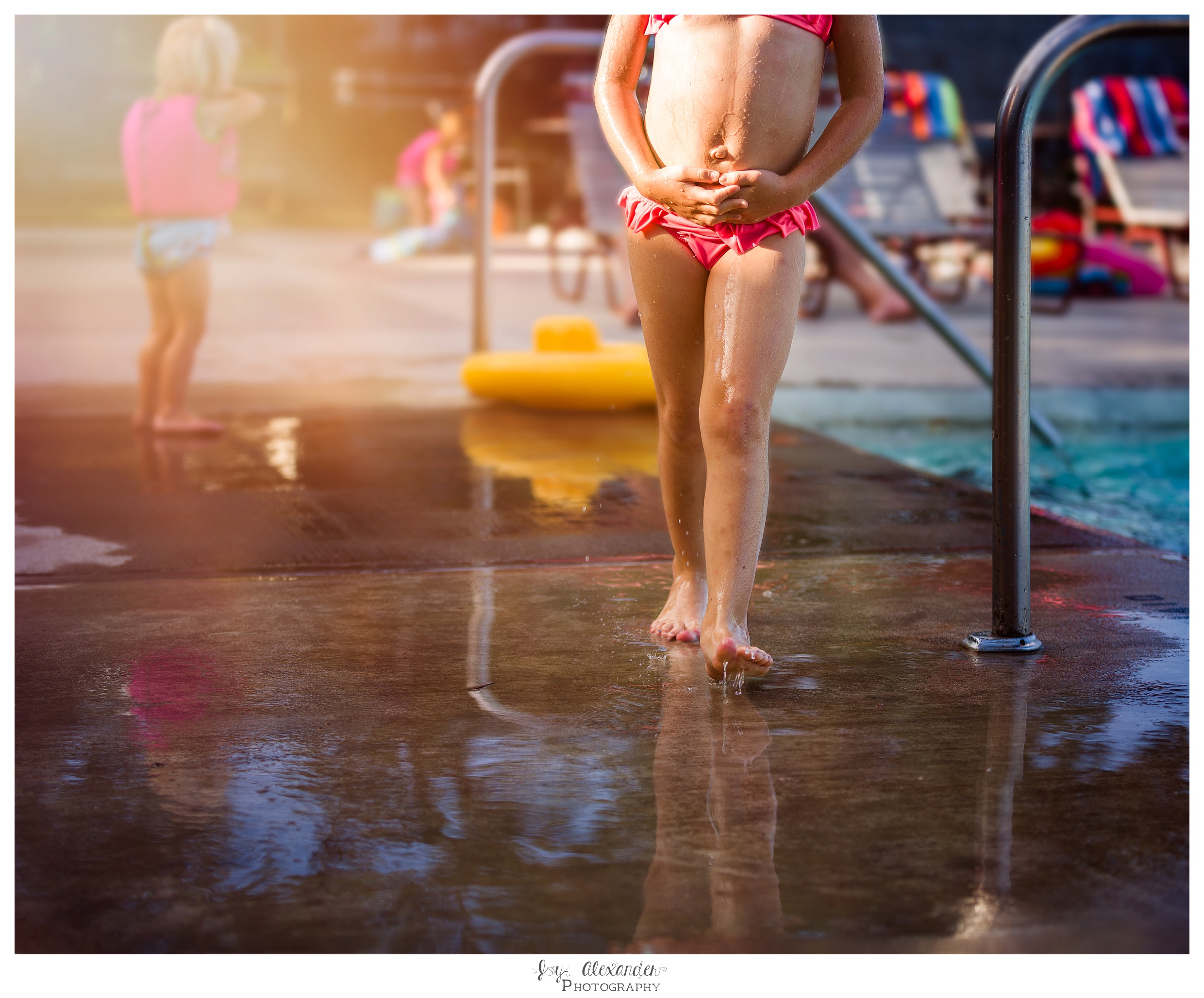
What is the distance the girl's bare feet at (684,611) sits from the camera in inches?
113

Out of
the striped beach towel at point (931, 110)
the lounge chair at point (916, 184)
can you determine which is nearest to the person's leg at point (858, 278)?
the lounge chair at point (916, 184)

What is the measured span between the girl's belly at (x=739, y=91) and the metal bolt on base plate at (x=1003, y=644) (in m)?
0.91

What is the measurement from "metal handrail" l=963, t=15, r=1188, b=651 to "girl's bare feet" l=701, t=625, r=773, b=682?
48 cm

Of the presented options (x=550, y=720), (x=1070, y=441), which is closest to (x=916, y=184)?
(x=1070, y=441)

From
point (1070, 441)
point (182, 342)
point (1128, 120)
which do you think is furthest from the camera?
point (1128, 120)

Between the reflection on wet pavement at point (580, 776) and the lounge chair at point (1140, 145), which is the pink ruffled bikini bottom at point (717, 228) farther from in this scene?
the lounge chair at point (1140, 145)

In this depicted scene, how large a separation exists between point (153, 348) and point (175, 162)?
64 cm

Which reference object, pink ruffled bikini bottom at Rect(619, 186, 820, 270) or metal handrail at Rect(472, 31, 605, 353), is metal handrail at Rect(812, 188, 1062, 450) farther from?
pink ruffled bikini bottom at Rect(619, 186, 820, 270)

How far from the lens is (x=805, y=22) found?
262 cm

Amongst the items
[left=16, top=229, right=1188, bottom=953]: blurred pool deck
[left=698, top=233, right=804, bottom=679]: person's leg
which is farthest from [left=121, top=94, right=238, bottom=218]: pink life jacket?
[left=698, top=233, right=804, bottom=679]: person's leg

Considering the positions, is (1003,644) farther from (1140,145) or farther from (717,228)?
(1140,145)

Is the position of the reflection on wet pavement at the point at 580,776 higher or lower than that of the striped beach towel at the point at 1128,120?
lower

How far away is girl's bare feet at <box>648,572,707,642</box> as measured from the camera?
2.88 meters
